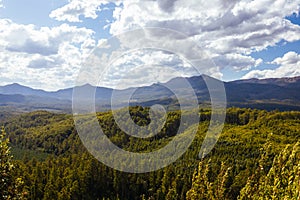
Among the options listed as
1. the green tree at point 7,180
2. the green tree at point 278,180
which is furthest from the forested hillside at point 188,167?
the green tree at point 7,180

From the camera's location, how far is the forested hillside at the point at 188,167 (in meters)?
7.48

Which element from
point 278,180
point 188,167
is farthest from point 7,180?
A: point 188,167

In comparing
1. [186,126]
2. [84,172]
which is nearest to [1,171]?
[84,172]

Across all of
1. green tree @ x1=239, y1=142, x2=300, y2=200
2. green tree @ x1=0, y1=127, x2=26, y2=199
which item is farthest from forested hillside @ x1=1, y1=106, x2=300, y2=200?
green tree @ x1=0, y1=127, x2=26, y2=199

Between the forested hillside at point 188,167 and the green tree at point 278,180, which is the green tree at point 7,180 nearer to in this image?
the forested hillside at point 188,167

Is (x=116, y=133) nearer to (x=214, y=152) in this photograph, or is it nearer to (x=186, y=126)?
(x=186, y=126)

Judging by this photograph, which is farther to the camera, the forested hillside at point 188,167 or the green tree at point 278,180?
the forested hillside at point 188,167

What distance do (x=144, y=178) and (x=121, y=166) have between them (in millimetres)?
9884

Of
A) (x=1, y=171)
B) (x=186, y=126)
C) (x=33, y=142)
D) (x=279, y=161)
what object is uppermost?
(x=279, y=161)

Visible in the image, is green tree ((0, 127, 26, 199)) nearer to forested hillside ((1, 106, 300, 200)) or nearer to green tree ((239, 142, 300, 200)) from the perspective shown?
forested hillside ((1, 106, 300, 200))

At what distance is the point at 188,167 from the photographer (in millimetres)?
98562

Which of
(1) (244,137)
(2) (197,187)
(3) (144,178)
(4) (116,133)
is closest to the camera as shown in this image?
(2) (197,187)

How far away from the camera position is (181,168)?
321 ft

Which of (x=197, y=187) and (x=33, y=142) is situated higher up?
(x=197, y=187)
